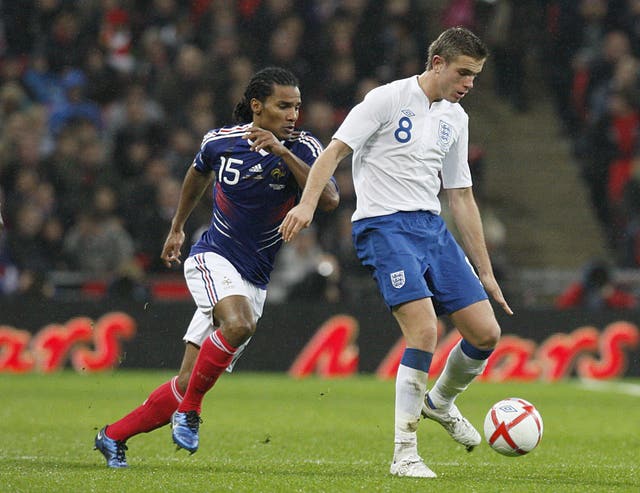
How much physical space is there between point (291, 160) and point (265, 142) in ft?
0.60

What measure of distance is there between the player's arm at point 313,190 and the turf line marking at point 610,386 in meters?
7.63

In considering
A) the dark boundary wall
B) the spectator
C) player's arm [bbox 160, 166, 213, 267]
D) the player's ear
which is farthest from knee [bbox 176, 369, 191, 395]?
the spectator

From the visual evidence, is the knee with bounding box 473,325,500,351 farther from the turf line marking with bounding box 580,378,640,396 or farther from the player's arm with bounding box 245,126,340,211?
the turf line marking with bounding box 580,378,640,396

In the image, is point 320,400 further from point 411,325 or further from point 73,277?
point 411,325

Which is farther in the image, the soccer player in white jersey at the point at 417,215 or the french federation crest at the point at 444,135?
the french federation crest at the point at 444,135

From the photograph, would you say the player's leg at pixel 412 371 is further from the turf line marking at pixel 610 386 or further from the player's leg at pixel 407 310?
the turf line marking at pixel 610 386

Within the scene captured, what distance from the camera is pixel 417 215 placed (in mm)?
6855

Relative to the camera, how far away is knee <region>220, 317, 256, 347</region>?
21.7 feet

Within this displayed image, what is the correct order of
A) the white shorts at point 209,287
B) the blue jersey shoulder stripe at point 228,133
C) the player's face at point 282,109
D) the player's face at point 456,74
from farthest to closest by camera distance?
1. the blue jersey shoulder stripe at point 228,133
2. the player's face at point 282,109
3. the white shorts at point 209,287
4. the player's face at point 456,74

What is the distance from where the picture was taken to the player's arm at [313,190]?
6125mm

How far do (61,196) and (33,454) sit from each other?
8809 millimetres

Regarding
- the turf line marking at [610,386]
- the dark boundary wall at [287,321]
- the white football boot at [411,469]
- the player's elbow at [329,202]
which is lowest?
the turf line marking at [610,386]

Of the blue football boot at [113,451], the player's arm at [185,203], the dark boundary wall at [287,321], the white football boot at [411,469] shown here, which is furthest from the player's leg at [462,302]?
the dark boundary wall at [287,321]

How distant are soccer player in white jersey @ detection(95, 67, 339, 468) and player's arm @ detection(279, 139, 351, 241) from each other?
253 mm
